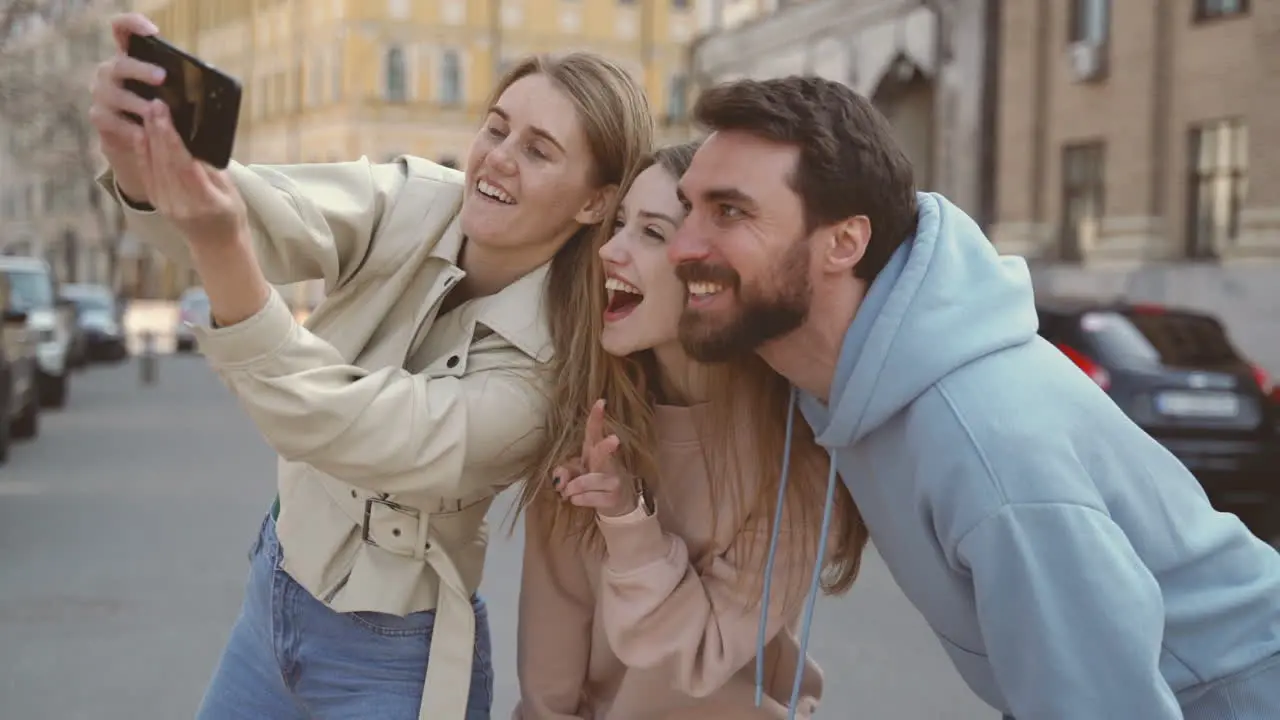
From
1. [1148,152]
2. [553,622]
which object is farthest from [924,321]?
[1148,152]

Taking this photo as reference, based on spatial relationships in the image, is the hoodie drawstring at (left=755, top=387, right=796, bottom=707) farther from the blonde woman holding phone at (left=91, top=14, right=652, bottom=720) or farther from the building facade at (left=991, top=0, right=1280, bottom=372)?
the building facade at (left=991, top=0, right=1280, bottom=372)

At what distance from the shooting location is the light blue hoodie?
2264 millimetres

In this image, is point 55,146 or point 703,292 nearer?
point 703,292

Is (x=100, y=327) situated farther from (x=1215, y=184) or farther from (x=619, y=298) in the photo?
(x=619, y=298)

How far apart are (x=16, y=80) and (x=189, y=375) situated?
8.92 meters

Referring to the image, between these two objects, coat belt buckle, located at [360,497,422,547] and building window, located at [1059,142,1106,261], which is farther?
building window, located at [1059,142,1106,261]

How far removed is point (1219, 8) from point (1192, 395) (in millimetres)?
12922

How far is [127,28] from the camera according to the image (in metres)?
2.34

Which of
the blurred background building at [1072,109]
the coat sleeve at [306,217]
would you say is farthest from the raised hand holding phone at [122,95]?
the blurred background building at [1072,109]

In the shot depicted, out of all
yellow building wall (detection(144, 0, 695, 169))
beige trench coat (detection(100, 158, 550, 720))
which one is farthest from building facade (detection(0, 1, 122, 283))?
yellow building wall (detection(144, 0, 695, 169))

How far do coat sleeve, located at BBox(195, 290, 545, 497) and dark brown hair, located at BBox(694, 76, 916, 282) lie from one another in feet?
1.95

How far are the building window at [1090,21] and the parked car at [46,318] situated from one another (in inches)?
609

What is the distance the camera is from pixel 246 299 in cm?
246

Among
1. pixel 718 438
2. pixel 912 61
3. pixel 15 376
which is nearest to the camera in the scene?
pixel 718 438
